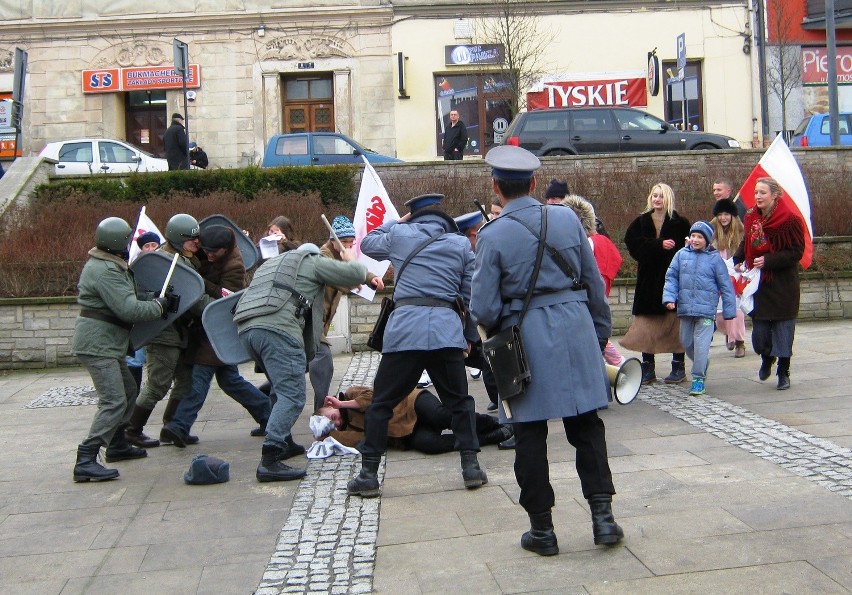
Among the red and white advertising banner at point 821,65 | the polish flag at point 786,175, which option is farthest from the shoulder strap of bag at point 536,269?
the red and white advertising banner at point 821,65

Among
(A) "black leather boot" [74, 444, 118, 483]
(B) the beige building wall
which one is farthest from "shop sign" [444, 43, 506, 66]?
(A) "black leather boot" [74, 444, 118, 483]

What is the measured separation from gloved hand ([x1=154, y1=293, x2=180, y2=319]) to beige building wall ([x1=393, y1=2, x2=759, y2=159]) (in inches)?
916

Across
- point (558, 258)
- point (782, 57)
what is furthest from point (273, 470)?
point (782, 57)

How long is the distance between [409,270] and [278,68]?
2495cm

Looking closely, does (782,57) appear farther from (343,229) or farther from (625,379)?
(625,379)

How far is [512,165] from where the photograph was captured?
518cm

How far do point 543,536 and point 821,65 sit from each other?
2935 centimetres

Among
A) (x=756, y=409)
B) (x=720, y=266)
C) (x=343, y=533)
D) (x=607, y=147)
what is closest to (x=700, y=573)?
(x=343, y=533)

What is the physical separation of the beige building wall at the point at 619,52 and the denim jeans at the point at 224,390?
74.6ft

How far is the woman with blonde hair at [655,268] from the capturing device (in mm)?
9484

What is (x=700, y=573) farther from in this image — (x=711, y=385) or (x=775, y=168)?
(x=775, y=168)

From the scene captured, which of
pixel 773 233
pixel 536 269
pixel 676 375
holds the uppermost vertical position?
pixel 773 233

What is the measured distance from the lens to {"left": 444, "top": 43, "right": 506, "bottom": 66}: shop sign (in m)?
30.1

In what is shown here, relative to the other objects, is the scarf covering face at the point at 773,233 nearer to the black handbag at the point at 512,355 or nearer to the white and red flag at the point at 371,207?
the white and red flag at the point at 371,207
